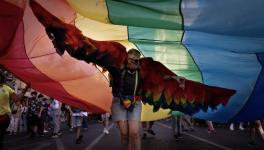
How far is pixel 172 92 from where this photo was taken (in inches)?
283

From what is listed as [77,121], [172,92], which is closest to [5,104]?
[172,92]

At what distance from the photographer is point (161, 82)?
283 inches

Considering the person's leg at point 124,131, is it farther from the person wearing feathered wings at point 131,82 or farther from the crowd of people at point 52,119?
the crowd of people at point 52,119

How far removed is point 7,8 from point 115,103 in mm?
1873

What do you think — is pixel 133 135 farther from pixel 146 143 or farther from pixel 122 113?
pixel 146 143

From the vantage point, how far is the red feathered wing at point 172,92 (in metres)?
7.16

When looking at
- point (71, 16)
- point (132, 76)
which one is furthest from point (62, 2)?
point (132, 76)

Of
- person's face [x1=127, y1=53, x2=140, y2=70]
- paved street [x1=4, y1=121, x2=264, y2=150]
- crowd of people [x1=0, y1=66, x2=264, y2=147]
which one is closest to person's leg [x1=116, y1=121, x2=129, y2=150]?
person's face [x1=127, y1=53, x2=140, y2=70]

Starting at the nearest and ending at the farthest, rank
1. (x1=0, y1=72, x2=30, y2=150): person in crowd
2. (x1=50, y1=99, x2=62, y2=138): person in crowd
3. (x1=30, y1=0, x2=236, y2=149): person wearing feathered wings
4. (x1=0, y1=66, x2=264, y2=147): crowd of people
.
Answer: (x1=30, y1=0, x2=236, y2=149): person wearing feathered wings
(x1=0, y1=72, x2=30, y2=150): person in crowd
(x1=0, y1=66, x2=264, y2=147): crowd of people
(x1=50, y1=99, x2=62, y2=138): person in crowd

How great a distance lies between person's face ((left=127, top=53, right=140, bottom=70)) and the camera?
6.87 metres

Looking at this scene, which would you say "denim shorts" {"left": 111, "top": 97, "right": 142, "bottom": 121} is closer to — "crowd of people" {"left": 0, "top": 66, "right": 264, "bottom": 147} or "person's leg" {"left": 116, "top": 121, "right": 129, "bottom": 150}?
"person's leg" {"left": 116, "top": 121, "right": 129, "bottom": 150}

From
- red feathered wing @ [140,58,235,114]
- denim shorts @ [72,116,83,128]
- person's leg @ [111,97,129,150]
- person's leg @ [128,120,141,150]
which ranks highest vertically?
denim shorts @ [72,116,83,128]

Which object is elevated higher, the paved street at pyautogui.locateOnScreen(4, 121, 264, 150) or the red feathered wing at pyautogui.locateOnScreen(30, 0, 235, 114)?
the red feathered wing at pyautogui.locateOnScreen(30, 0, 235, 114)

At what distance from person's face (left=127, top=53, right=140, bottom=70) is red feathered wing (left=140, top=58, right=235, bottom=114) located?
19cm
